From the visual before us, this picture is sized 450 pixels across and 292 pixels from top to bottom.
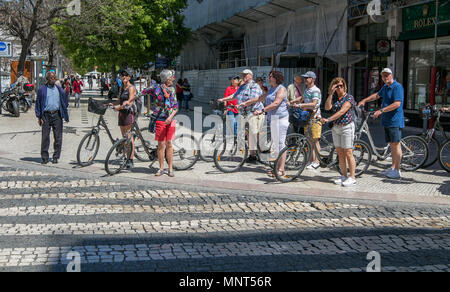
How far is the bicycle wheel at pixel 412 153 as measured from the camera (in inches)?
412

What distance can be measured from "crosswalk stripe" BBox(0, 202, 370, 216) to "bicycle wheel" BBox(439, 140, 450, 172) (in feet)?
10.6

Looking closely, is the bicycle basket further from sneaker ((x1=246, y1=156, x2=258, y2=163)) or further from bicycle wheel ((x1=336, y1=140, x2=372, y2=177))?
bicycle wheel ((x1=336, y1=140, x2=372, y2=177))

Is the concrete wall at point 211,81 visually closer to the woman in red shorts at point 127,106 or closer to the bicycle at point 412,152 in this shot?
the bicycle at point 412,152

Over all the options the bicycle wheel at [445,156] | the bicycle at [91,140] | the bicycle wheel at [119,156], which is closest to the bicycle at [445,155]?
the bicycle wheel at [445,156]

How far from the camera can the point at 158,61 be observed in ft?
125

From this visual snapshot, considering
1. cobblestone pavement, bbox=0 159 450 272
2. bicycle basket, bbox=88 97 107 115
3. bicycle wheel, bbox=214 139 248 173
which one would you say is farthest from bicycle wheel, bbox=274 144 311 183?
bicycle basket, bbox=88 97 107 115

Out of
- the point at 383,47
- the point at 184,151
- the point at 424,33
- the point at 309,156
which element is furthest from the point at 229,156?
the point at 383,47

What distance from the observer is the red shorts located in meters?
9.52

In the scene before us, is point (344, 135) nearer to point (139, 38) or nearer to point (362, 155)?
point (362, 155)

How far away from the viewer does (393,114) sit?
9742mm

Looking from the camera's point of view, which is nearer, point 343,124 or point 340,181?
point 343,124

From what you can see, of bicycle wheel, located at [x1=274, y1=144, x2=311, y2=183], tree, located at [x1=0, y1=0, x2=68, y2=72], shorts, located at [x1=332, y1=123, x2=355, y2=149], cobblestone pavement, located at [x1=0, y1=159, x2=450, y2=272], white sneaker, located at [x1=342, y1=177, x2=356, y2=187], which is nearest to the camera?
cobblestone pavement, located at [x1=0, y1=159, x2=450, y2=272]

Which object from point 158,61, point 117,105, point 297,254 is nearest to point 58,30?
point 158,61

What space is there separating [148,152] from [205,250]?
5.29 m
